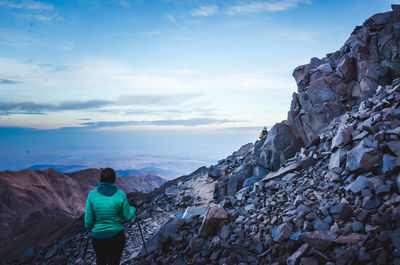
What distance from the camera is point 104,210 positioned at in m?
5.58

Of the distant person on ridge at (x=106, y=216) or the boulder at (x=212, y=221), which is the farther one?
the boulder at (x=212, y=221)

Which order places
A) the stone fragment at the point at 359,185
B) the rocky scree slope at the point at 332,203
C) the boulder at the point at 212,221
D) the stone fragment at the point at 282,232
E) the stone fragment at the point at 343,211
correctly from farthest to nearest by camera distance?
the boulder at the point at 212,221 → the stone fragment at the point at 359,185 → the stone fragment at the point at 282,232 → the stone fragment at the point at 343,211 → the rocky scree slope at the point at 332,203

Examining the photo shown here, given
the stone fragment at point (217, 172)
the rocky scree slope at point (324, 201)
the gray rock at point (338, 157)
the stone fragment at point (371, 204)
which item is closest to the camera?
the rocky scree slope at point (324, 201)

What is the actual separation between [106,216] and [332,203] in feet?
23.5

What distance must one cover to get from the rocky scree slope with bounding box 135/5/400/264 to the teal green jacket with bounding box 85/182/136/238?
12.3 feet

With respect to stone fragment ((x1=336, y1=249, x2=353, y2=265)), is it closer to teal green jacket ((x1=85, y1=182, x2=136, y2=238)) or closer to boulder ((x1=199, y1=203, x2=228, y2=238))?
boulder ((x1=199, y1=203, x2=228, y2=238))

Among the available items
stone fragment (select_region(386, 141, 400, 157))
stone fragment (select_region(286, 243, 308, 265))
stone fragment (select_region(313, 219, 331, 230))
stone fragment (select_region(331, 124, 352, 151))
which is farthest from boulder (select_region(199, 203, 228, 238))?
stone fragment (select_region(386, 141, 400, 157))

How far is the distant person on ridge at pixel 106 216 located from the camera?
5598mm

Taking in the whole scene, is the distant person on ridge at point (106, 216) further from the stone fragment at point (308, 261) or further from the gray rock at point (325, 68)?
the gray rock at point (325, 68)

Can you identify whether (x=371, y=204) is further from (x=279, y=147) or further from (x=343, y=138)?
(x=279, y=147)

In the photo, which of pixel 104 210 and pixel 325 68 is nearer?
pixel 104 210

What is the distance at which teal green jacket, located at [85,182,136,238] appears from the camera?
18.3 feet

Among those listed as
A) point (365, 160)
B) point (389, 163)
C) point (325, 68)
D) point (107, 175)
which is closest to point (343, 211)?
point (389, 163)

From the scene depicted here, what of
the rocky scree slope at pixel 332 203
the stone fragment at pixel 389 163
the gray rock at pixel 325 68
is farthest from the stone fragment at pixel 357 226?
the gray rock at pixel 325 68
